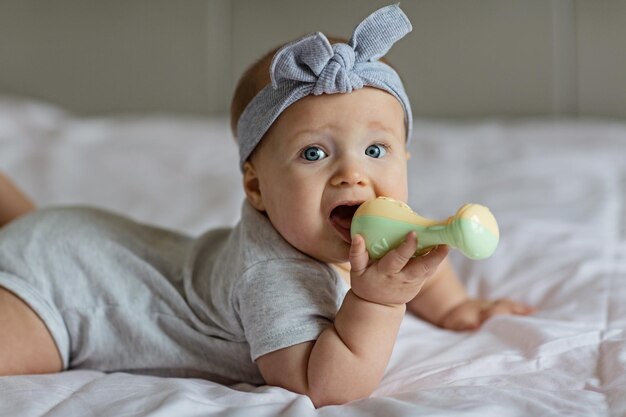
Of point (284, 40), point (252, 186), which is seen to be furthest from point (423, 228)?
point (284, 40)

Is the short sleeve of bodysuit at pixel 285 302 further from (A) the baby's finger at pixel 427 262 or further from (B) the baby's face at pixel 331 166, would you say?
(A) the baby's finger at pixel 427 262

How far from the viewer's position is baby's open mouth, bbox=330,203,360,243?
36.9 inches

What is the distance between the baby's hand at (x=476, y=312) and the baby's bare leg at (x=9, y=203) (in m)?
0.68

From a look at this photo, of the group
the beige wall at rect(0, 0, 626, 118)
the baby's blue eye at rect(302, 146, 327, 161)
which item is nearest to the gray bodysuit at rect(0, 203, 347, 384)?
the baby's blue eye at rect(302, 146, 327, 161)

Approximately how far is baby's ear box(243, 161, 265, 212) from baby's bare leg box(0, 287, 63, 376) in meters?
0.29

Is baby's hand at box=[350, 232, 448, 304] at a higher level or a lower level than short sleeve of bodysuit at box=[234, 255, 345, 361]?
higher

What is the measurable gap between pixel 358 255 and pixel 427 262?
0.07 m

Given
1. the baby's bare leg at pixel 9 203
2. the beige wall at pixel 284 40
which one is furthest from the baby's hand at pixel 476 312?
the beige wall at pixel 284 40

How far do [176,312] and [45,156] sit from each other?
0.89 m

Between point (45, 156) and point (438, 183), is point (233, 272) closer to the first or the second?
point (438, 183)

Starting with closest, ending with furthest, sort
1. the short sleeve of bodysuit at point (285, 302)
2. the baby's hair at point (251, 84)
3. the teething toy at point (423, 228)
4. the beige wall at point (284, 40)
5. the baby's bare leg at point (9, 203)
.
A: the teething toy at point (423, 228) < the short sleeve of bodysuit at point (285, 302) < the baby's hair at point (251, 84) < the baby's bare leg at point (9, 203) < the beige wall at point (284, 40)

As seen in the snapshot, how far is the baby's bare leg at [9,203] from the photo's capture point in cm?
137

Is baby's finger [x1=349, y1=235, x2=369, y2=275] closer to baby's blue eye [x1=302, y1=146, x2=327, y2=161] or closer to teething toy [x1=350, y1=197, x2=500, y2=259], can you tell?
teething toy [x1=350, y1=197, x2=500, y2=259]

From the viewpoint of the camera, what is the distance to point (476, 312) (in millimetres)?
1164
